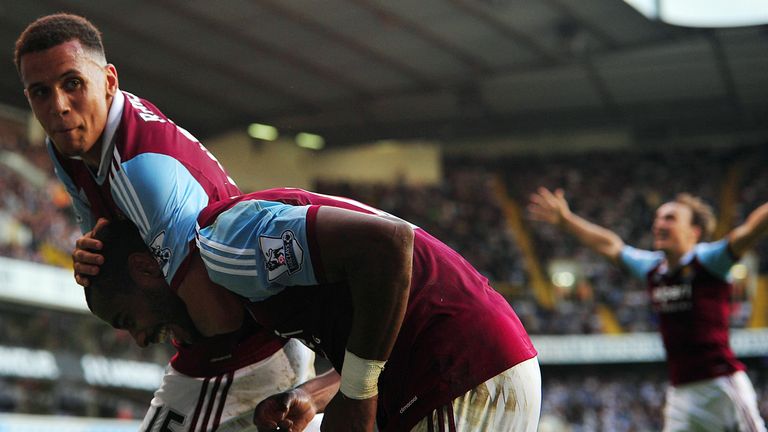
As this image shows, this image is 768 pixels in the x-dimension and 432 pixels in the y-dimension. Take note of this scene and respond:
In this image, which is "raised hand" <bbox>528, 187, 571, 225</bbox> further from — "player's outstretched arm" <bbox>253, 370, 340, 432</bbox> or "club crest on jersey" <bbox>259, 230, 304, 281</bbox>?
"club crest on jersey" <bbox>259, 230, 304, 281</bbox>

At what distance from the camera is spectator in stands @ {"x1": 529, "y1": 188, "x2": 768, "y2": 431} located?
21.9 ft

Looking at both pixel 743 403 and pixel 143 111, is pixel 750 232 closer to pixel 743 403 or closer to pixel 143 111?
pixel 743 403

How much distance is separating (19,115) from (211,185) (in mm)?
22618

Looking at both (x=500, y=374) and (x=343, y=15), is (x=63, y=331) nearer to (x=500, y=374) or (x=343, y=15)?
(x=343, y=15)

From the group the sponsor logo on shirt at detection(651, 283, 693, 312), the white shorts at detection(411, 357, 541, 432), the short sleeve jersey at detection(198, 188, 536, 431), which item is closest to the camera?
the short sleeve jersey at detection(198, 188, 536, 431)

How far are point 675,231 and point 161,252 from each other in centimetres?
490

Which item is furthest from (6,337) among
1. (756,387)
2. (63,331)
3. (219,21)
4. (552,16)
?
(756,387)

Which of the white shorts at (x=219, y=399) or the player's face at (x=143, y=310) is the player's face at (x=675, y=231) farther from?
the player's face at (x=143, y=310)

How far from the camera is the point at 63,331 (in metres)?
18.1

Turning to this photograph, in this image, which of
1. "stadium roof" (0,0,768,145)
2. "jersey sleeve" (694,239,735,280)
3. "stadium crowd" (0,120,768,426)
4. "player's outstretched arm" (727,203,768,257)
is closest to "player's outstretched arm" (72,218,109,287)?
"player's outstretched arm" (727,203,768,257)

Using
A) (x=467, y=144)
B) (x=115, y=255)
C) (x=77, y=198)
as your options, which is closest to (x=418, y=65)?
(x=467, y=144)

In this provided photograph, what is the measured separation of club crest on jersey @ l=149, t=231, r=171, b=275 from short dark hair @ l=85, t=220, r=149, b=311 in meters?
0.06

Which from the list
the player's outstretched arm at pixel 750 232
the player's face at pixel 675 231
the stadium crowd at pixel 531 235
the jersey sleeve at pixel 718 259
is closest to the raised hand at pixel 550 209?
the player's face at pixel 675 231

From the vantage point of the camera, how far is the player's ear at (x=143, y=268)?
345 centimetres
